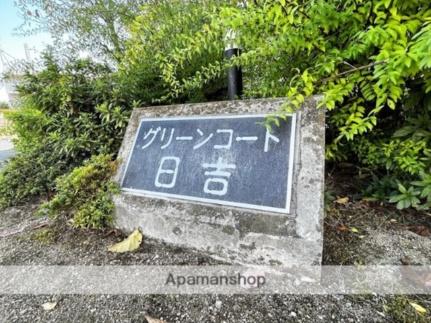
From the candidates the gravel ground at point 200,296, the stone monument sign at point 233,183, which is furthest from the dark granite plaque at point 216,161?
the gravel ground at point 200,296

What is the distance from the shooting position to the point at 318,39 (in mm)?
1210

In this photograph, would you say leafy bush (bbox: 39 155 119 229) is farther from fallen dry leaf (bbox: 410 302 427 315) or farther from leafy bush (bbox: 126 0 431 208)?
fallen dry leaf (bbox: 410 302 427 315)

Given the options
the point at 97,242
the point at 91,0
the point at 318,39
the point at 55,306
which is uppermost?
the point at 91,0

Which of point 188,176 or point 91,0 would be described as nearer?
point 188,176

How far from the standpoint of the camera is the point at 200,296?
968 millimetres

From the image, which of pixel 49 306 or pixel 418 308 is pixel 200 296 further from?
pixel 418 308

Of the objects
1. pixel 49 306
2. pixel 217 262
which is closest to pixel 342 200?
pixel 217 262

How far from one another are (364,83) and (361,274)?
943 mm

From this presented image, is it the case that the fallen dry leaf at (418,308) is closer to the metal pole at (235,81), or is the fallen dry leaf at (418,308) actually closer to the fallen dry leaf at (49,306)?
the fallen dry leaf at (49,306)

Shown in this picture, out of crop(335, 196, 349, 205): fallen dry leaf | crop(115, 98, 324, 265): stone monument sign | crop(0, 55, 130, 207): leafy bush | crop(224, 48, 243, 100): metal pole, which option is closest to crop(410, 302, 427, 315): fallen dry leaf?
crop(115, 98, 324, 265): stone monument sign

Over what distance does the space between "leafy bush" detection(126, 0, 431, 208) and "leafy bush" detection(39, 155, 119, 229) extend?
93 centimetres

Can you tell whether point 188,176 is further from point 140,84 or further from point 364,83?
point 140,84

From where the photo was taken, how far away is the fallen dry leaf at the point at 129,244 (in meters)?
1.28

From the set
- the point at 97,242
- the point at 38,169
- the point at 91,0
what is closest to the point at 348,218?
the point at 97,242
